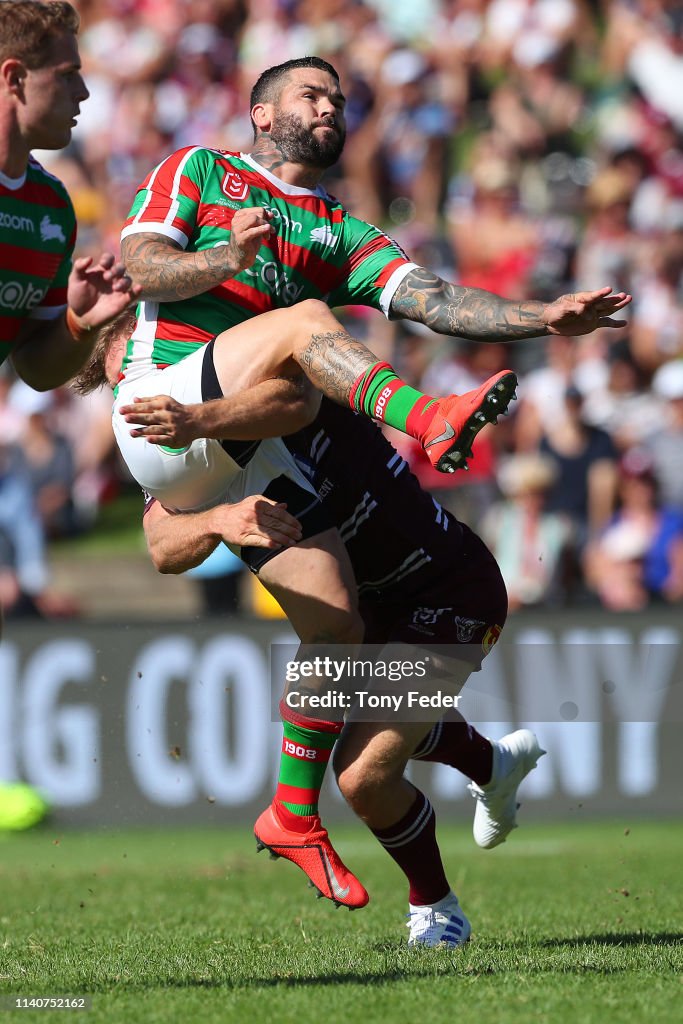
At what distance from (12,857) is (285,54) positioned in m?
9.34

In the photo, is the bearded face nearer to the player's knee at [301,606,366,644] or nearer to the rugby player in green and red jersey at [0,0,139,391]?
the rugby player in green and red jersey at [0,0,139,391]

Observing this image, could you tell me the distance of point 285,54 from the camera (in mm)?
15938

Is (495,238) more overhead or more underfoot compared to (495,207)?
more underfoot

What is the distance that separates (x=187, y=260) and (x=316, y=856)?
2.12 meters

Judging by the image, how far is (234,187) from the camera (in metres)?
5.52

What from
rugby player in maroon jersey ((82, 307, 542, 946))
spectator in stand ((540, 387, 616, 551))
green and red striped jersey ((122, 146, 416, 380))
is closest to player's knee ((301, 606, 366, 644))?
rugby player in maroon jersey ((82, 307, 542, 946))

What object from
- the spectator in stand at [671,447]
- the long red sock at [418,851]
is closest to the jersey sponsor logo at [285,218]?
the long red sock at [418,851]

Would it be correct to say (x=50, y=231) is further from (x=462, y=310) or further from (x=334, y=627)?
(x=334, y=627)

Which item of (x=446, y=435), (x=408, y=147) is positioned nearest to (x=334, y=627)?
(x=446, y=435)

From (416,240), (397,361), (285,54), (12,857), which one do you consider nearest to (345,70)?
(285,54)

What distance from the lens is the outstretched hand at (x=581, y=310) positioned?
520 centimetres

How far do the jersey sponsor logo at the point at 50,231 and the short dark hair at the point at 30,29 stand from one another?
56cm

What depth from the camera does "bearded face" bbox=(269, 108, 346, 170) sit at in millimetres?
5598

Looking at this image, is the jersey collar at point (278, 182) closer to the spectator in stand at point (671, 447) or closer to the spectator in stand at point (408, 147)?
the spectator in stand at point (671, 447)
